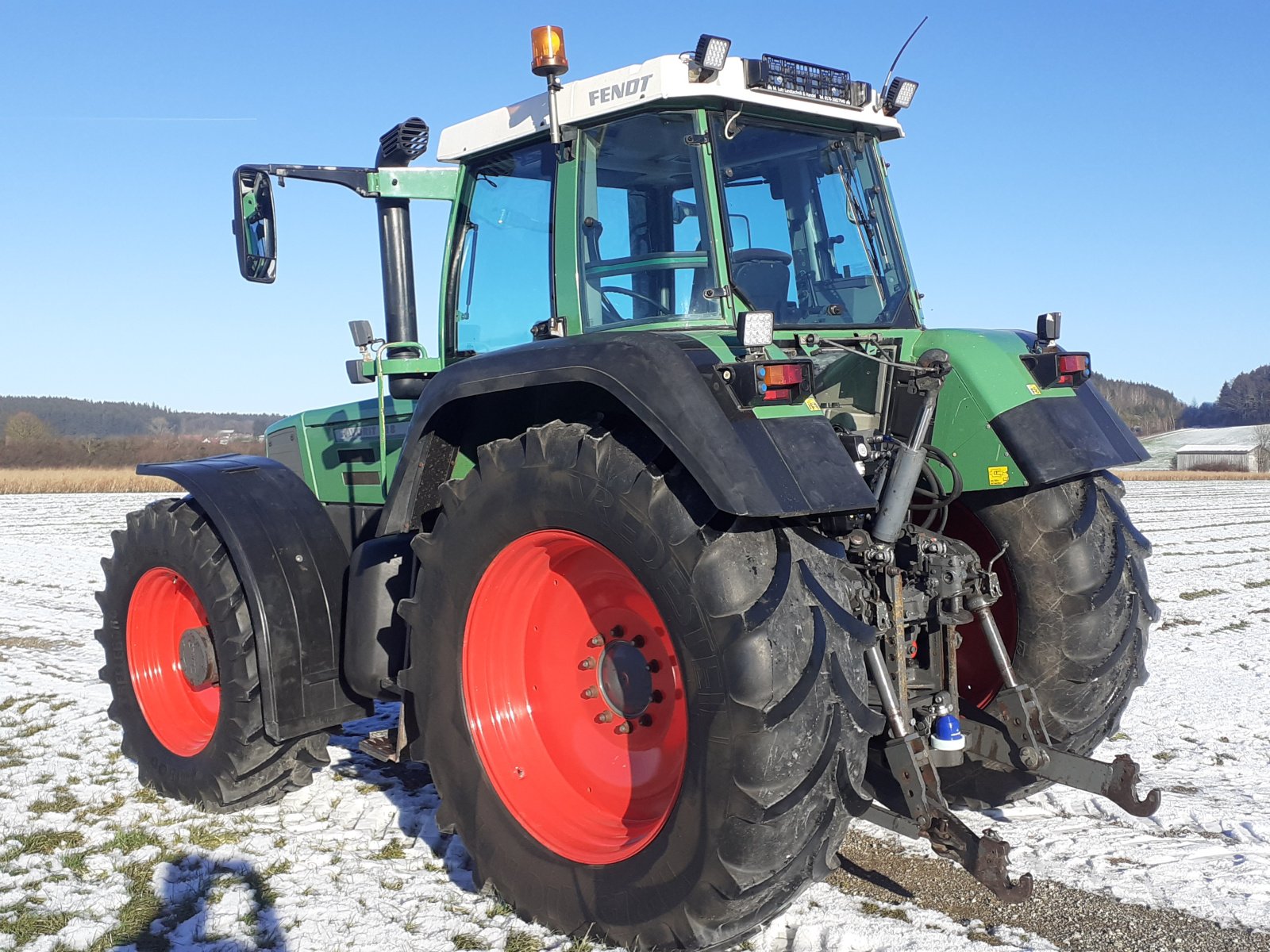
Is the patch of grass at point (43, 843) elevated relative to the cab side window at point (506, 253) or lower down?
lower down

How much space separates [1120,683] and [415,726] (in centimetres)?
237

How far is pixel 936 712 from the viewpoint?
3320 millimetres

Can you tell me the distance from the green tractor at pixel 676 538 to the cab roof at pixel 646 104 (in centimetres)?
1

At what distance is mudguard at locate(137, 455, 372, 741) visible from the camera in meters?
3.96

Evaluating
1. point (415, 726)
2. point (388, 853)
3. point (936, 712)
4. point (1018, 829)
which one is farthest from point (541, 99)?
point (1018, 829)

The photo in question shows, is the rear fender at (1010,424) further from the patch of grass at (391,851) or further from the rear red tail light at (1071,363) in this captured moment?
the patch of grass at (391,851)

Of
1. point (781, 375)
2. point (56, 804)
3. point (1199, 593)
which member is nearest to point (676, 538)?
point (781, 375)

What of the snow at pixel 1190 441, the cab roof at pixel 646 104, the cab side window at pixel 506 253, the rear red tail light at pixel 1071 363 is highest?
the cab roof at pixel 646 104

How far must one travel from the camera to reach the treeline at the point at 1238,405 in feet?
310

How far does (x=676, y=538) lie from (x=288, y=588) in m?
1.98

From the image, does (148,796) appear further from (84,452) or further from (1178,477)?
(84,452)

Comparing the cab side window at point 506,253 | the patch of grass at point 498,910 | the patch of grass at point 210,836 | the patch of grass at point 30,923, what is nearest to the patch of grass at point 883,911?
the patch of grass at point 498,910

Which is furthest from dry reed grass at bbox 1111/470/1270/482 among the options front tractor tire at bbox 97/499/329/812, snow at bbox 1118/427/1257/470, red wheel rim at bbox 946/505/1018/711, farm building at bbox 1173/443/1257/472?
front tractor tire at bbox 97/499/329/812

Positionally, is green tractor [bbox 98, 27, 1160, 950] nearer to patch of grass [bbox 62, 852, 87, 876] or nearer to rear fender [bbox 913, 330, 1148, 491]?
rear fender [bbox 913, 330, 1148, 491]
